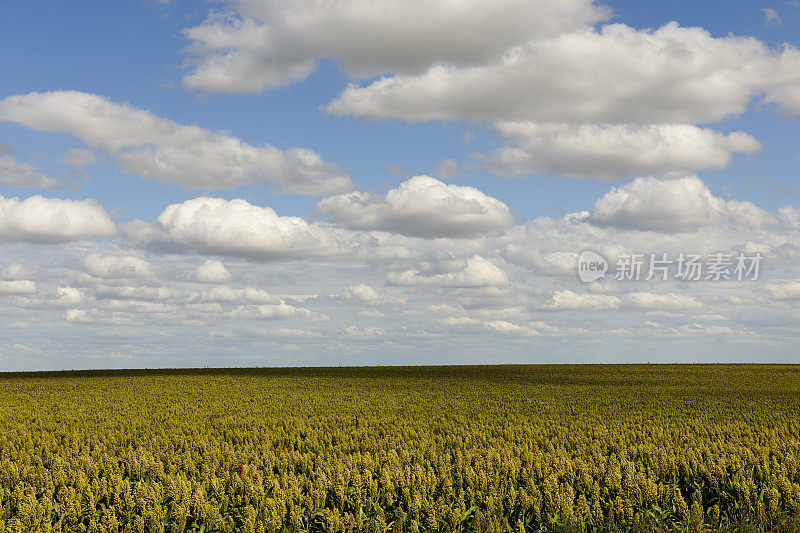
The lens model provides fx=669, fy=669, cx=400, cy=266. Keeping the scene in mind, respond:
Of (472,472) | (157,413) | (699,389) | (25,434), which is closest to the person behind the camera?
(472,472)

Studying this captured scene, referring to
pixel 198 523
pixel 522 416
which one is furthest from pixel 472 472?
pixel 522 416

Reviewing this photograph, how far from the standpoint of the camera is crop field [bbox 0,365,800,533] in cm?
1017

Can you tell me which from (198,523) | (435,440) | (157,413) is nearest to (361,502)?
(198,523)

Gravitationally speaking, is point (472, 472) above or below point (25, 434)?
above

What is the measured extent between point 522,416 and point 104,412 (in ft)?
53.4

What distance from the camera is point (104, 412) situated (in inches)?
1042

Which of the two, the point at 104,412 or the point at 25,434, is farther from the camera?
the point at 104,412

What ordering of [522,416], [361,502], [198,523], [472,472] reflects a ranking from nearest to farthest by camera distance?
[198,523], [361,502], [472,472], [522,416]

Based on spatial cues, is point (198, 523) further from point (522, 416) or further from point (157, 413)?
point (157, 413)

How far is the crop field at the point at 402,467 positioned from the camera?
10172 mm

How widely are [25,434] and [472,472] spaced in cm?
1512

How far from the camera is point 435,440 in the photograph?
17781 millimetres

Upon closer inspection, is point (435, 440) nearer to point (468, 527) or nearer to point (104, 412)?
point (468, 527)

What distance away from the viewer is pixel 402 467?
13500 mm
